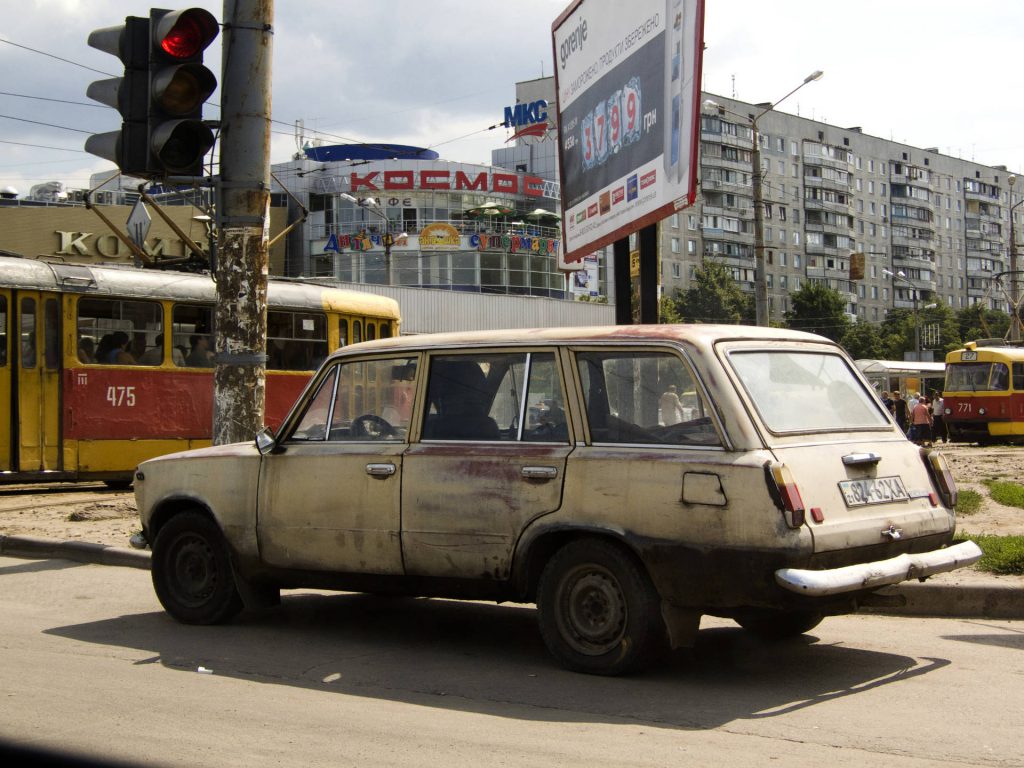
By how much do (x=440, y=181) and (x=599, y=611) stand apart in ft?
244

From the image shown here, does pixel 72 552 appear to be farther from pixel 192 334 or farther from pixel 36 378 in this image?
pixel 192 334

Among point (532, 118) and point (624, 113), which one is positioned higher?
point (532, 118)

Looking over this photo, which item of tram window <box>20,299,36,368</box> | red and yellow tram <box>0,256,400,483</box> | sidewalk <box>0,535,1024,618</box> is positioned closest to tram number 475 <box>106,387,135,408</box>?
red and yellow tram <box>0,256,400,483</box>

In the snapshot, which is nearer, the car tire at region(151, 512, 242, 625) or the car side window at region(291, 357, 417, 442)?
the car side window at region(291, 357, 417, 442)

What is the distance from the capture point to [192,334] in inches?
674

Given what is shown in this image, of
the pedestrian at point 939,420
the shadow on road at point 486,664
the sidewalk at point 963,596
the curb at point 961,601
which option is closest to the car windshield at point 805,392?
the shadow on road at point 486,664

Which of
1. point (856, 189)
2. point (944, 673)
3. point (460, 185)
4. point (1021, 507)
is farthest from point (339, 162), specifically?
point (944, 673)

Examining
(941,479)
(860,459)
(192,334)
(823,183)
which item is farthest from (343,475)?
(823,183)

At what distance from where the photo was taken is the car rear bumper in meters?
5.14

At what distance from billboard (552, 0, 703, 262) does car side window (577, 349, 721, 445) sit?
551 centimetres

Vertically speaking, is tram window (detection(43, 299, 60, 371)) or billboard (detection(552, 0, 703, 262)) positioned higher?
billboard (detection(552, 0, 703, 262))

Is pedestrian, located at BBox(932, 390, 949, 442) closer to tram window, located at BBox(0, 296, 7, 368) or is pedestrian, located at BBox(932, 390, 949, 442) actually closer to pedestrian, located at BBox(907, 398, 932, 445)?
pedestrian, located at BBox(907, 398, 932, 445)

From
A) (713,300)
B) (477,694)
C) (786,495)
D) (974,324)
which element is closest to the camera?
(786,495)

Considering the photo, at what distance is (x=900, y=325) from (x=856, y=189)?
2378 centimetres
